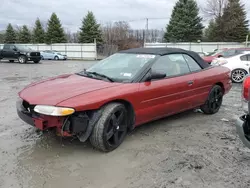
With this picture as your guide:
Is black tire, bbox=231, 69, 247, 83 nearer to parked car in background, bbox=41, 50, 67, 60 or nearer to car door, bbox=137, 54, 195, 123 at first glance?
car door, bbox=137, 54, 195, 123

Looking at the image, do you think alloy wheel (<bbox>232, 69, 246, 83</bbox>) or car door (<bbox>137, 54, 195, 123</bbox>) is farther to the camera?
alloy wheel (<bbox>232, 69, 246, 83</bbox>)

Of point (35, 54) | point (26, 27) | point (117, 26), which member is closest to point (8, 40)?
point (26, 27)

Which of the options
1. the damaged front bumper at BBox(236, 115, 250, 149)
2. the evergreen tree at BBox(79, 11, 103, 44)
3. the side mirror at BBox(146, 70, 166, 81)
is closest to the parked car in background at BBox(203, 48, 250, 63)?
the side mirror at BBox(146, 70, 166, 81)

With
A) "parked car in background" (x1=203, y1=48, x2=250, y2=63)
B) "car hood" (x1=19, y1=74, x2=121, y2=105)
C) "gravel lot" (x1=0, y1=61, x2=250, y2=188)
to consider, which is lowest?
"gravel lot" (x1=0, y1=61, x2=250, y2=188)

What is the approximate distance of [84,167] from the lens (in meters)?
3.09

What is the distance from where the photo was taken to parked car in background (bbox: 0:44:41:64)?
809 inches

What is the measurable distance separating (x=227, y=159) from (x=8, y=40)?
162ft

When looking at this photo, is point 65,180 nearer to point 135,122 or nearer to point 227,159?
point 135,122

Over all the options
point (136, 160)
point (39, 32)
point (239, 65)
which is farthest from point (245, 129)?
point (39, 32)

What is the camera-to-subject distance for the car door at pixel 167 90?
3871 mm

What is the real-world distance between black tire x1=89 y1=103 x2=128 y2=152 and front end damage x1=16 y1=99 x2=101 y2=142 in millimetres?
92

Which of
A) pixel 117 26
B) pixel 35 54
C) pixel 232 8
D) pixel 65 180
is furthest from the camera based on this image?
pixel 117 26

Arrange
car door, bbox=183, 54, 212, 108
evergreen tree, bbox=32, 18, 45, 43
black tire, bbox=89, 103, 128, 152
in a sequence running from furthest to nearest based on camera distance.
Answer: evergreen tree, bbox=32, 18, 45, 43
car door, bbox=183, 54, 212, 108
black tire, bbox=89, 103, 128, 152

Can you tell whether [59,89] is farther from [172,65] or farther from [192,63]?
[192,63]
